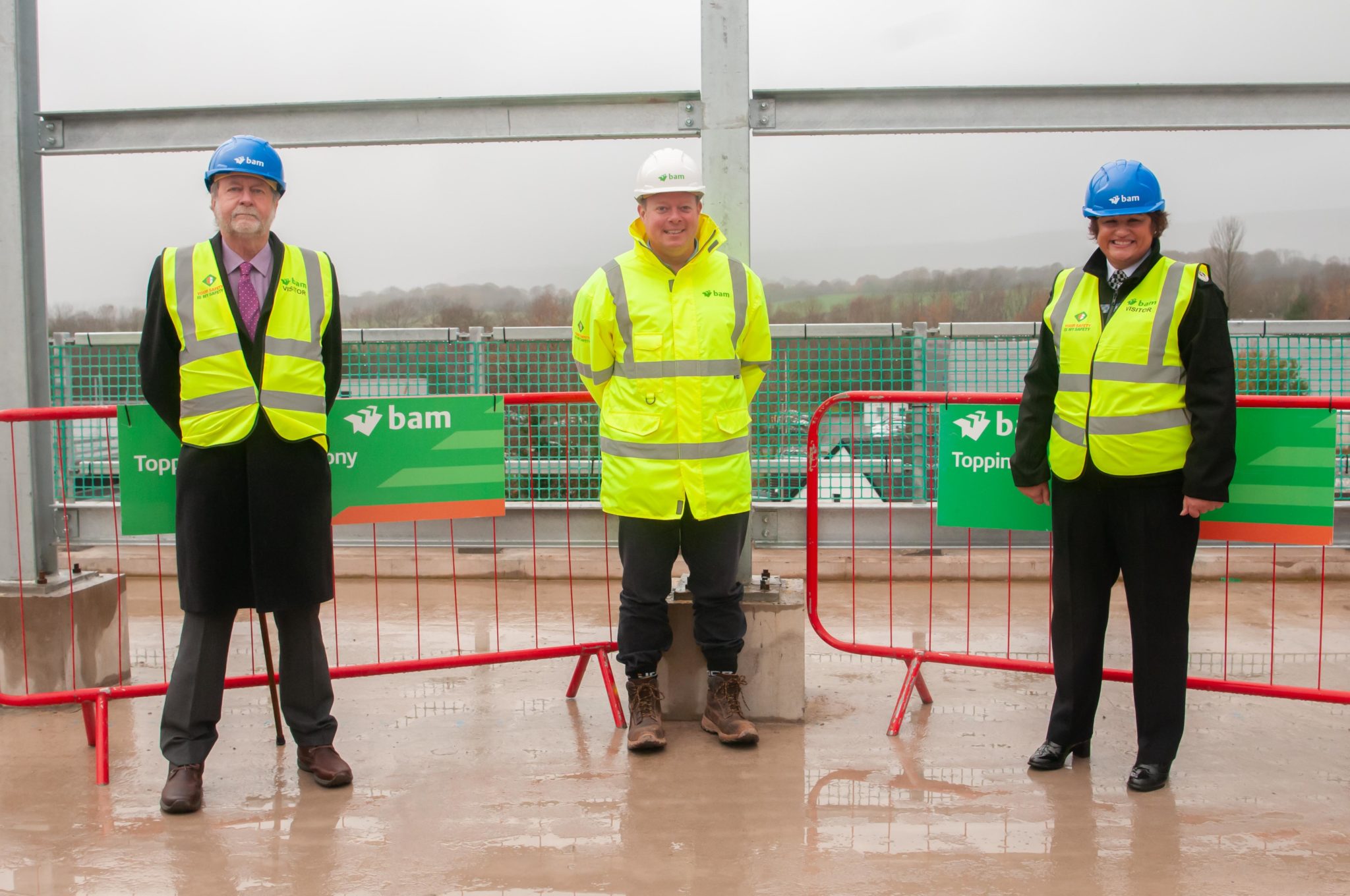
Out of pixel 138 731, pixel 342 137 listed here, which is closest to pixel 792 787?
pixel 138 731

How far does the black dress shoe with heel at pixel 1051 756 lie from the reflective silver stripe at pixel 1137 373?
1408 mm

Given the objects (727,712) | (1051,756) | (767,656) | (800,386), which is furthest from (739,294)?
(800,386)

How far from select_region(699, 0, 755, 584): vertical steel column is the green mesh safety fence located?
358 cm

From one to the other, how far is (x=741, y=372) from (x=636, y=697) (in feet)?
4.47

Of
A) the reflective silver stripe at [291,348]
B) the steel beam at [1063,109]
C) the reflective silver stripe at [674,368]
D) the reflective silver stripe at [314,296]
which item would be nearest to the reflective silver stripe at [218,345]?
the reflective silver stripe at [291,348]

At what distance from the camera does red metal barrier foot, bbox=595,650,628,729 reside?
4840 millimetres

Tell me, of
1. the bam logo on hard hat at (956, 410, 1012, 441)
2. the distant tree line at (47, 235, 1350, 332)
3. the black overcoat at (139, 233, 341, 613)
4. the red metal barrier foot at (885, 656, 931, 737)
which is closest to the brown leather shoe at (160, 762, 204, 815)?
the black overcoat at (139, 233, 341, 613)

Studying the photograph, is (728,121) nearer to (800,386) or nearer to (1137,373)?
(1137,373)

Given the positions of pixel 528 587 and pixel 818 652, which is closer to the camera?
pixel 818 652

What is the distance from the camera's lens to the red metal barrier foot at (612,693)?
15.9 ft

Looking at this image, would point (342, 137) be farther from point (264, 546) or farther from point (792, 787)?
point (792, 787)

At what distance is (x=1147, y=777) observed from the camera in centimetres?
411

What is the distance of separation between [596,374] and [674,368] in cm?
33

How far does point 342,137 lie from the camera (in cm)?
511
